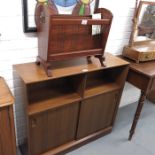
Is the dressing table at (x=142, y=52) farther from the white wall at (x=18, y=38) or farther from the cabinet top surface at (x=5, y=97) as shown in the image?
the cabinet top surface at (x=5, y=97)

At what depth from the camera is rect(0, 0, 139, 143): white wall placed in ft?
4.25

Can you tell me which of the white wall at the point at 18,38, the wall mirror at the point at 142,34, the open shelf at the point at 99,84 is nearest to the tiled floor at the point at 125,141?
the open shelf at the point at 99,84

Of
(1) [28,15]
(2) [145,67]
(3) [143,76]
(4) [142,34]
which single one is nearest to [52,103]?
(1) [28,15]

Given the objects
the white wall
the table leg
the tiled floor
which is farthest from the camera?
the tiled floor

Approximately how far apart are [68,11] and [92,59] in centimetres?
46

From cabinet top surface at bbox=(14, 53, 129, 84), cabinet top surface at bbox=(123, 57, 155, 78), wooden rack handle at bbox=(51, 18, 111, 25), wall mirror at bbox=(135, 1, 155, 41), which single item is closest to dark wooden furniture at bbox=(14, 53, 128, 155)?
cabinet top surface at bbox=(14, 53, 129, 84)

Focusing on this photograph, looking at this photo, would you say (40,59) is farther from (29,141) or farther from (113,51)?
(113,51)

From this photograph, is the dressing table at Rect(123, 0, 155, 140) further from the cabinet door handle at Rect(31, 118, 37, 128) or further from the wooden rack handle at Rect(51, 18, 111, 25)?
the cabinet door handle at Rect(31, 118, 37, 128)

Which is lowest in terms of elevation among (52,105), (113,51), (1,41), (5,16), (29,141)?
(29,141)

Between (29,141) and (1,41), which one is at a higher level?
(1,41)

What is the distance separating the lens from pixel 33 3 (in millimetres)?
1334

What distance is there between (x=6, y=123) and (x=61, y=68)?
56cm

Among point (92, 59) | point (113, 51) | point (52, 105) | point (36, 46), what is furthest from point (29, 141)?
point (113, 51)

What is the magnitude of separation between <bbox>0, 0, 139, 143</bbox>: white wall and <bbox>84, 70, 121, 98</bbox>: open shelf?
283mm
